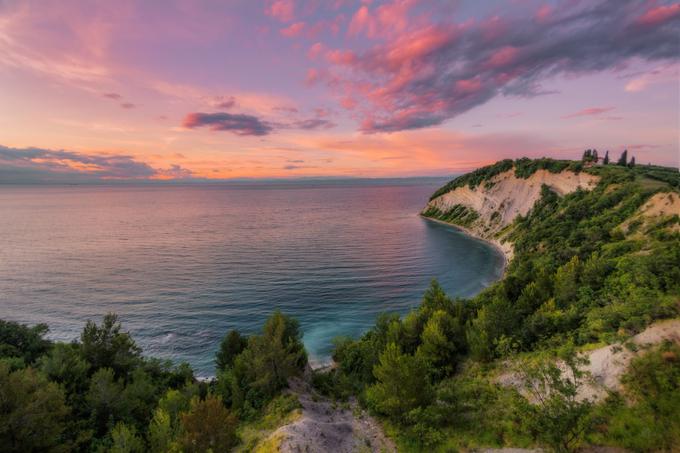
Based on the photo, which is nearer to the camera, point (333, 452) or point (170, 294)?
point (333, 452)

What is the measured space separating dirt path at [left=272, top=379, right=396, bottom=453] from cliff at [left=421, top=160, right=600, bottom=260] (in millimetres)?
71869

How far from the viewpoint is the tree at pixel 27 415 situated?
19.4m

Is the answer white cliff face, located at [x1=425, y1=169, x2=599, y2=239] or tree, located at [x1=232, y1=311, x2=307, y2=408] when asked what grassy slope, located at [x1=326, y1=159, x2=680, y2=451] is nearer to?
tree, located at [x1=232, y1=311, x2=307, y2=408]

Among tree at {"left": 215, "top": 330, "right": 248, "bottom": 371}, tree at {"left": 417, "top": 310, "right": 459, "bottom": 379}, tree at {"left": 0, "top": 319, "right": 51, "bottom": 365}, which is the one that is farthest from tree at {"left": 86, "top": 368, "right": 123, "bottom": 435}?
tree at {"left": 417, "top": 310, "right": 459, "bottom": 379}

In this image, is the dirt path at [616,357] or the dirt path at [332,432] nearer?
the dirt path at [616,357]

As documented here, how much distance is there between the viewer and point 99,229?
126 metres

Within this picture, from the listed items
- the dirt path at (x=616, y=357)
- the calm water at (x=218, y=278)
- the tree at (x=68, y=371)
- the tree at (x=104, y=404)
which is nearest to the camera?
the dirt path at (x=616, y=357)

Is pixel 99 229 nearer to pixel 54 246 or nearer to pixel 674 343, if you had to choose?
pixel 54 246

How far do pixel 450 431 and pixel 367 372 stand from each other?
1341cm

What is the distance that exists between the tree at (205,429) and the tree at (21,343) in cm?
2986

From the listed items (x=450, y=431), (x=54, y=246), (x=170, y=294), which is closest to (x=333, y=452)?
(x=450, y=431)

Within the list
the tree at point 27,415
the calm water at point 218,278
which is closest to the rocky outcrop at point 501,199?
the calm water at point 218,278

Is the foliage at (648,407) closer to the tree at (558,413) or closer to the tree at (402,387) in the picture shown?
the tree at (558,413)

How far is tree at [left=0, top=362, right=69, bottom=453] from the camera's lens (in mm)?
19391
